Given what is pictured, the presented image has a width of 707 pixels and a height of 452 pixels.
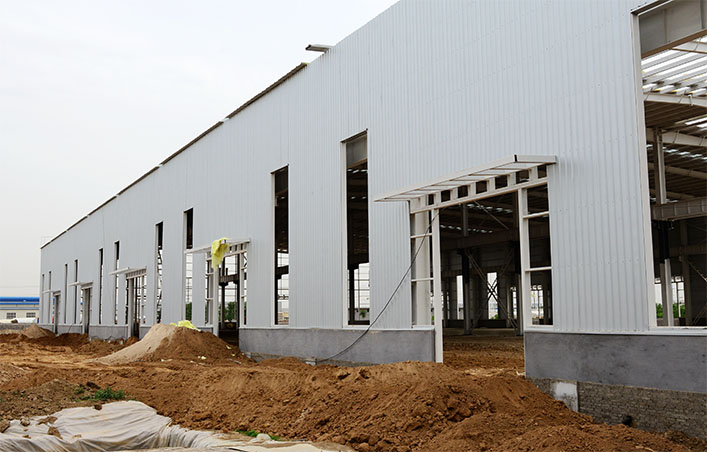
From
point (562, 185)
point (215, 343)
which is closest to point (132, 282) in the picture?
point (215, 343)

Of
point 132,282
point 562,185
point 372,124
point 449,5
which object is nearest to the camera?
point 562,185

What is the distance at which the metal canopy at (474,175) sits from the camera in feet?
39.1

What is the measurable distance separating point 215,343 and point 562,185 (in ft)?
53.6

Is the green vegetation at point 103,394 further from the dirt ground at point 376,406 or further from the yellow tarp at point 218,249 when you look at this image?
the yellow tarp at point 218,249

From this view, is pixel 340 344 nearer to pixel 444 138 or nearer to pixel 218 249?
pixel 444 138

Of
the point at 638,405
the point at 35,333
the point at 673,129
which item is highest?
the point at 673,129

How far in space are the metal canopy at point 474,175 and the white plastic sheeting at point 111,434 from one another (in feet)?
18.8

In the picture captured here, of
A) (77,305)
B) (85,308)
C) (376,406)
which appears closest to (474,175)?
(376,406)

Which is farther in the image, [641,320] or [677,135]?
[677,135]

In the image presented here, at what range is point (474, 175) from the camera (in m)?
13.0

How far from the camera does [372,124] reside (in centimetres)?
1750

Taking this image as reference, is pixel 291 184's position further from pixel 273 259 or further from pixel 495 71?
pixel 495 71

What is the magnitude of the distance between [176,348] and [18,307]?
122448 millimetres

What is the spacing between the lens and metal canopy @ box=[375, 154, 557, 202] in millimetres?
11906
